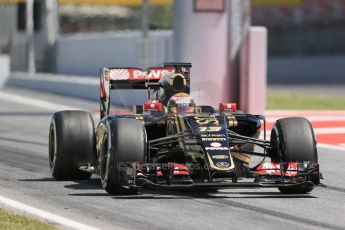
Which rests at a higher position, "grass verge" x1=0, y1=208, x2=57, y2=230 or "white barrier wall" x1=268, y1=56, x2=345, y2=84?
"grass verge" x1=0, y1=208, x2=57, y2=230

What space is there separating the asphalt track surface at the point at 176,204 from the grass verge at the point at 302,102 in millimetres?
11687

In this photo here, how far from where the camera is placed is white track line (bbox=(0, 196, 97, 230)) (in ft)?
29.9

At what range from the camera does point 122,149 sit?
10.8 meters

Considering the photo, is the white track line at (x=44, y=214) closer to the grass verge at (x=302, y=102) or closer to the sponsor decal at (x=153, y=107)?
the sponsor decal at (x=153, y=107)

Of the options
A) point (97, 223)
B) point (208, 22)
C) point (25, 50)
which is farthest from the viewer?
point (25, 50)

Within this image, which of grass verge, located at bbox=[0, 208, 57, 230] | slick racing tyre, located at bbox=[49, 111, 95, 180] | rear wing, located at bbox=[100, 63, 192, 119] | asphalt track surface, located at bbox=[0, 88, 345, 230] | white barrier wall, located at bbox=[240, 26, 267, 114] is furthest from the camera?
white barrier wall, located at bbox=[240, 26, 267, 114]

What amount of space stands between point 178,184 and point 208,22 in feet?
40.6

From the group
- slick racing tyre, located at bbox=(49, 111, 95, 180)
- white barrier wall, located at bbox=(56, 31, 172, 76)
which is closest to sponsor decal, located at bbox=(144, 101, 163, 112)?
slick racing tyre, located at bbox=(49, 111, 95, 180)

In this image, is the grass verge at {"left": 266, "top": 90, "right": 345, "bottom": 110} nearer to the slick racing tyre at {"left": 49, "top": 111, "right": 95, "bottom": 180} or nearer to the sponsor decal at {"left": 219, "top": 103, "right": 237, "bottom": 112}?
the sponsor decal at {"left": 219, "top": 103, "right": 237, "bottom": 112}

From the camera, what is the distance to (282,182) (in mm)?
10859

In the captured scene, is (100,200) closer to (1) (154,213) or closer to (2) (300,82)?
(1) (154,213)

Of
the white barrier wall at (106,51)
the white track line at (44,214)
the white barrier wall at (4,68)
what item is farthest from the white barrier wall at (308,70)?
the white track line at (44,214)

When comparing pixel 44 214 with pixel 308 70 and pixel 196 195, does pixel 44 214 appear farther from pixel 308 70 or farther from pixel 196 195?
pixel 308 70

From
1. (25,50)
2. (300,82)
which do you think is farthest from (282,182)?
(300,82)
